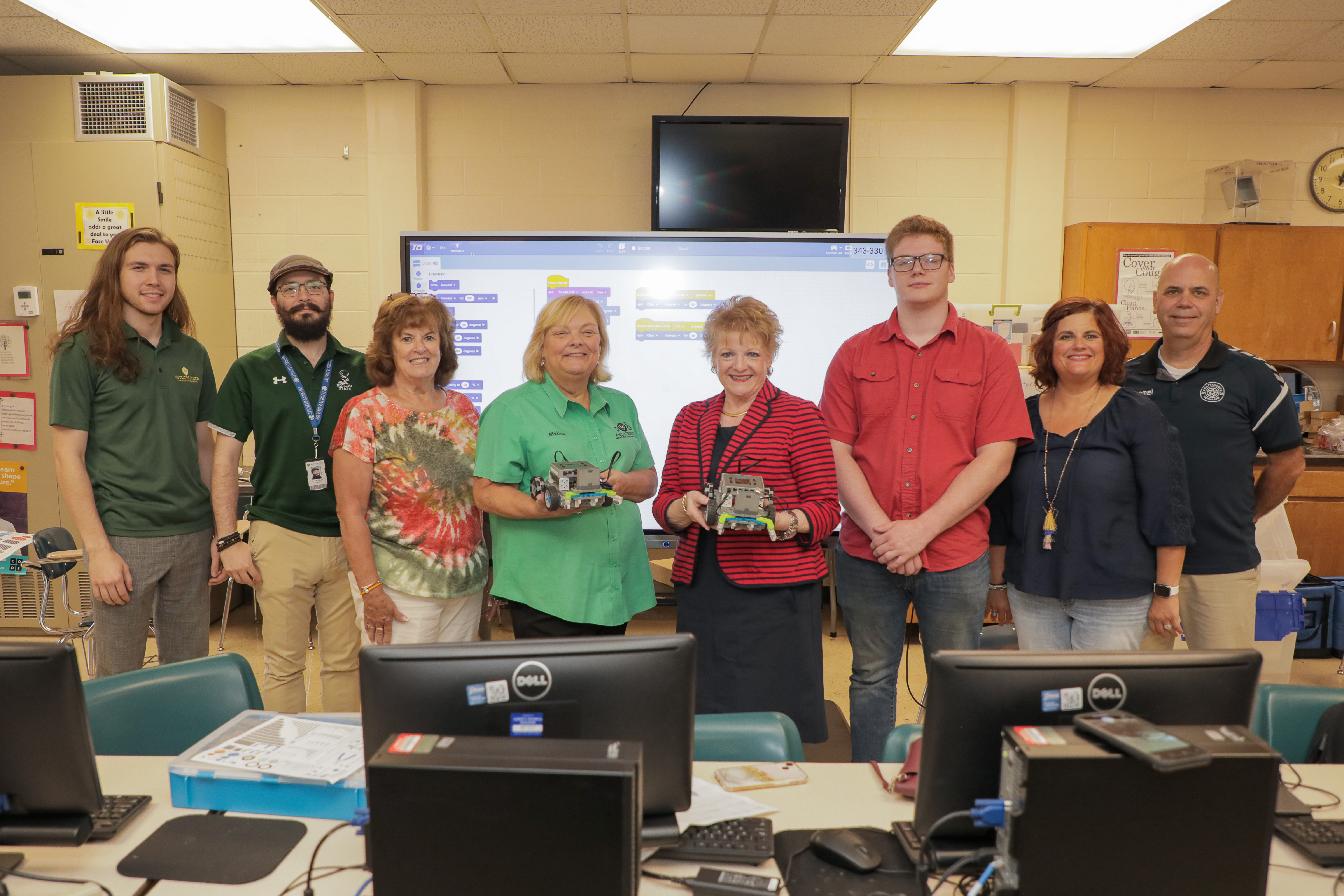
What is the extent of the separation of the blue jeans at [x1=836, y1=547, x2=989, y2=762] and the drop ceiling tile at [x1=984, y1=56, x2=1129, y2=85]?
3022 mm

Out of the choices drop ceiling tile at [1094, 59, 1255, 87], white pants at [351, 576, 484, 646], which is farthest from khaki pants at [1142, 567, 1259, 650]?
drop ceiling tile at [1094, 59, 1255, 87]

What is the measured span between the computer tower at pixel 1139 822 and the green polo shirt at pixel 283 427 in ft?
6.88

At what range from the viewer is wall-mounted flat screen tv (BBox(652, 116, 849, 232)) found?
4.26 m

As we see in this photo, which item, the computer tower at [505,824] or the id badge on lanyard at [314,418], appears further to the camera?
the id badge on lanyard at [314,418]

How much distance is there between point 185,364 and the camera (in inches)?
97.0

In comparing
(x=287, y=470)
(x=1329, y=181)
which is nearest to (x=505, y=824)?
(x=287, y=470)

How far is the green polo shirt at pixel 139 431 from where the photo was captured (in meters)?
2.30

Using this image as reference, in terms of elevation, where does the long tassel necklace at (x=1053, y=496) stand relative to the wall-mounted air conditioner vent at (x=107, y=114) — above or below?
below

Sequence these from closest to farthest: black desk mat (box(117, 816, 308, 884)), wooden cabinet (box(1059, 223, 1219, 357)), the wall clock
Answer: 1. black desk mat (box(117, 816, 308, 884))
2. wooden cabinet (box(1059, 223, 1219, 357))
3. the wall clock

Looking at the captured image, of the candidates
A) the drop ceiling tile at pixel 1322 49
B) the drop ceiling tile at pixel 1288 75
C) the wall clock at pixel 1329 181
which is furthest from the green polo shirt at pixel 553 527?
the wall clock at pixel 1329 181

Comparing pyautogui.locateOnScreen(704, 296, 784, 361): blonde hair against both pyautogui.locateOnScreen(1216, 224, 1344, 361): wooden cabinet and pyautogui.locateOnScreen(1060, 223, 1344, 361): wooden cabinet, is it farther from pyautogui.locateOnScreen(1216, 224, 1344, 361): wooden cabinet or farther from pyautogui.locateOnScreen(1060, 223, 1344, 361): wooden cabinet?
pyautogui.locateOnScreen(1216, 224, 1344, 361): wooden cabinet

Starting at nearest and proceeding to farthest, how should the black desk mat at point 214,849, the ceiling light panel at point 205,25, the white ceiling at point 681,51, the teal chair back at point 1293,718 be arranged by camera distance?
the black desk mat at point 214,849, the teal chair back at point 1293,718, the white ceiling at point 681,51, the ceiling light panel at point 205,25

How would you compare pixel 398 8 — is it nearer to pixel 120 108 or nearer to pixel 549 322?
pixel 120 108

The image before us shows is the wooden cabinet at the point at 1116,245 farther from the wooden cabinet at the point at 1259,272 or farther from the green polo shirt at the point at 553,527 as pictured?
the green polo shirt at the point at 553,527
